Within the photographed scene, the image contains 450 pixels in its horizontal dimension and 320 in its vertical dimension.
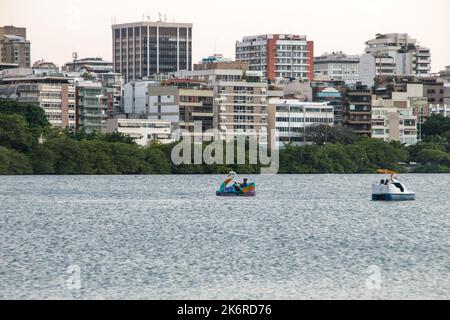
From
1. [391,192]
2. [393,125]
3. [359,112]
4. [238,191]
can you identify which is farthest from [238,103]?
[391,192]

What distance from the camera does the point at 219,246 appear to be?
196 ft

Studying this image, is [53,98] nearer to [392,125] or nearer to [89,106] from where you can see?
[89,106]

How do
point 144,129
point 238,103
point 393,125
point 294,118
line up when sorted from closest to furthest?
point 144,129 < point 294,118 < point 238,103 < point 393,125

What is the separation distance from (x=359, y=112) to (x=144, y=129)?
33953 mm

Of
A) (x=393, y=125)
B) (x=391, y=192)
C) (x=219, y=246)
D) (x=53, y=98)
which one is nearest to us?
(x=219, y=246)

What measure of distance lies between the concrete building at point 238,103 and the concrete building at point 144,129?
1181 cm

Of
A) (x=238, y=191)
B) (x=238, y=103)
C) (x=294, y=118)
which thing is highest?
(x=238, y=103)

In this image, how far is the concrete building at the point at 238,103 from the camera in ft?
605

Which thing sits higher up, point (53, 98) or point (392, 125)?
point (53, 98)

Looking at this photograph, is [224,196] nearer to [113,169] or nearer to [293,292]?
[113,169]

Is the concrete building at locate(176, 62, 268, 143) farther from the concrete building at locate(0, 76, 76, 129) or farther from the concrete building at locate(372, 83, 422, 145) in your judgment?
the concrete building at locate(0, 76, 76, 129)

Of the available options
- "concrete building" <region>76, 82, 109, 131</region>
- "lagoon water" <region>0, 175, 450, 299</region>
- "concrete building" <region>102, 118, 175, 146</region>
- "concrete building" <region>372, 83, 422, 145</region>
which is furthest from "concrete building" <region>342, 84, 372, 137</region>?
"lagoon water" <region>0, 175, 450, 299</region>

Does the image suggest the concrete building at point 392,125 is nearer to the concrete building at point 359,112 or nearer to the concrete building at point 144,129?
the concrete building at point 359,112
